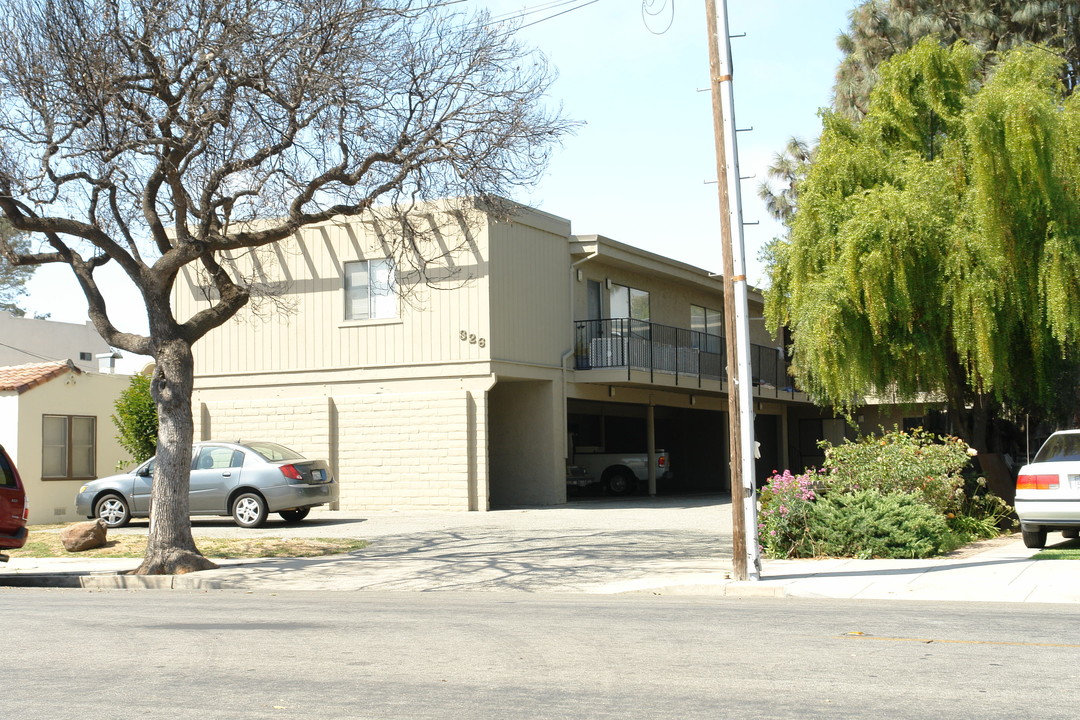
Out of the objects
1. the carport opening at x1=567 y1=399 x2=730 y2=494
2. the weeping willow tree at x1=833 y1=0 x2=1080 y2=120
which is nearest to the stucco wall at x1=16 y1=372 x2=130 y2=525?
the carport opening at x1=567 y1=399 x2=730 y2=494

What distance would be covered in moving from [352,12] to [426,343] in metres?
10.4

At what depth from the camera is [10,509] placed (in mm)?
15469

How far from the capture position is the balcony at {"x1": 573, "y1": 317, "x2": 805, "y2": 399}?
26.6 m

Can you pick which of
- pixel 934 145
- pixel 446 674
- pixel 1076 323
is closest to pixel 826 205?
pixel 934 145

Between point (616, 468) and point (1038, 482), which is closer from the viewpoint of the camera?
point (1038, 482)

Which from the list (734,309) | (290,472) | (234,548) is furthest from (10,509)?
(734,309)

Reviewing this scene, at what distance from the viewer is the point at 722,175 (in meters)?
12.5

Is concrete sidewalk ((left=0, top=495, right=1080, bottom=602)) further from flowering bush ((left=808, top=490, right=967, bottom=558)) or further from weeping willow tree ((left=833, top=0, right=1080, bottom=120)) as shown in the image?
weeping willow tree ((left=833, top=0, right=1080, bottom=120))

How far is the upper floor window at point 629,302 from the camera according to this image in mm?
28464

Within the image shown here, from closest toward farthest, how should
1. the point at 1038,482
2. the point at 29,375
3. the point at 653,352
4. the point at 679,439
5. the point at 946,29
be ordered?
the point at 1038,482 < the point at 29,375 < the point at 653,352 < the point at 946,29 < the point at 679,439

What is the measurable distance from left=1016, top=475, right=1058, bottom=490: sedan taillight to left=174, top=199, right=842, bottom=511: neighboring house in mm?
11456

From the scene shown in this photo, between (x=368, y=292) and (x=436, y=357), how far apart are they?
234 cm

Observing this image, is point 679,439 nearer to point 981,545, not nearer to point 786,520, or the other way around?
point 981,545

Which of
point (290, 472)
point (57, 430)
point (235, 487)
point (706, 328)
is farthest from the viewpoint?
point (706, 328)
